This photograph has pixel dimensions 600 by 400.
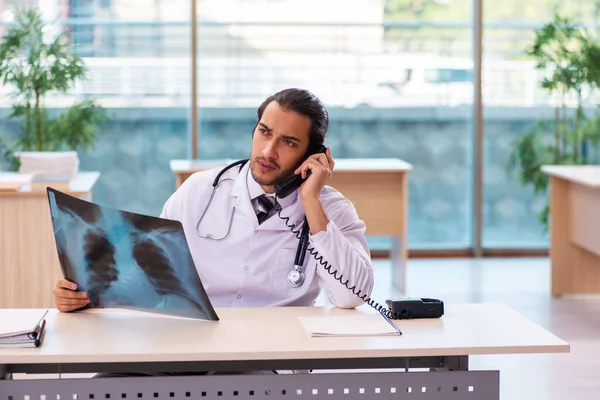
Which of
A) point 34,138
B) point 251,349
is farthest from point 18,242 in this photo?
point 251,349

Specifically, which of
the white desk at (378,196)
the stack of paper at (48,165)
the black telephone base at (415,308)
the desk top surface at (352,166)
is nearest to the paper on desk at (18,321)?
the black telephone base at (415,308)

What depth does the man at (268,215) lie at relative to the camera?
2875mm

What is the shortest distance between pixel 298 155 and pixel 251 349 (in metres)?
0.91

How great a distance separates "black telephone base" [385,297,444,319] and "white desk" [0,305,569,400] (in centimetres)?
7

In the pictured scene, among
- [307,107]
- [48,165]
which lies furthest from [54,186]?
[307,107]

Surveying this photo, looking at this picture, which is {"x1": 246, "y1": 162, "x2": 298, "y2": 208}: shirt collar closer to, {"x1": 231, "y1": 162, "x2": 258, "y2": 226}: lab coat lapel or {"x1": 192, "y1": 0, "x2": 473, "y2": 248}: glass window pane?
{"x1": 231, "y1": 162, "x2": 258, "y2": 226}: lab coat lapel

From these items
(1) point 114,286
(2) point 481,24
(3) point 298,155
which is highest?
(2) point 481,24

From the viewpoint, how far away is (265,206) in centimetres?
298

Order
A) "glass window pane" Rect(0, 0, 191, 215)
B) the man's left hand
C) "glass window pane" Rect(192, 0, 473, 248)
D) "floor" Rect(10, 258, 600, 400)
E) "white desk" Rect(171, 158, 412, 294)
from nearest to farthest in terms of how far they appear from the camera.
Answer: the man's left hand → "floor" Rect(10, 258, 600, 400) → "white desk" Rect(171, 158, 412, 294) → "glass window pane" Rect(0, 0, 191, 215) → "glass window pane" Rect(192, 0, 473, 248)

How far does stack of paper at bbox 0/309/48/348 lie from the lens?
2213mm

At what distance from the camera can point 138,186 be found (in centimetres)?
781

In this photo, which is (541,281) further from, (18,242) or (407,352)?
(407,352)

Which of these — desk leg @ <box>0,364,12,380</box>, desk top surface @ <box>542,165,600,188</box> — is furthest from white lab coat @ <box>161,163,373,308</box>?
desk top surface @ <box>542,165,600,188</box>

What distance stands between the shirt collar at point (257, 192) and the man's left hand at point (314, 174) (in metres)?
0.09
